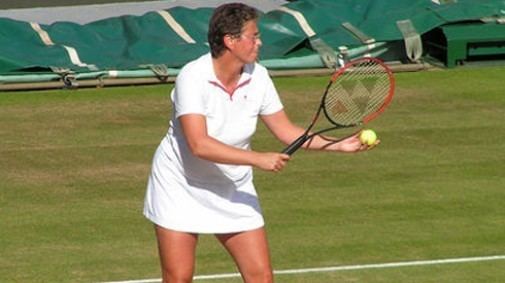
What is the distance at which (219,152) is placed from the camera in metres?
8.91

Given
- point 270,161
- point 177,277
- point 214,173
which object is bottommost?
Answer: point 177,277

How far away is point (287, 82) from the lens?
19.3m

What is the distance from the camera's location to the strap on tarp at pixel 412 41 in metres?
20.0

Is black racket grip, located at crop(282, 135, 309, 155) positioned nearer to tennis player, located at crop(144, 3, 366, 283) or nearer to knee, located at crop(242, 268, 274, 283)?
tennis player, located at crop(144, 3, 366, 283)

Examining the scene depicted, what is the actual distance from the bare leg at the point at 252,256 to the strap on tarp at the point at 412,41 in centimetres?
1098

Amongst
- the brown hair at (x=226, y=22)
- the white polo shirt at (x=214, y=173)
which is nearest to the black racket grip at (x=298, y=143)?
the white polo shirt at (x=214, y=173)

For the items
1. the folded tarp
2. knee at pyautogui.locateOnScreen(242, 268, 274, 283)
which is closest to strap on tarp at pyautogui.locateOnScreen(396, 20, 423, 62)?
the folded tarp

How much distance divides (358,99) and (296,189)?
370cm

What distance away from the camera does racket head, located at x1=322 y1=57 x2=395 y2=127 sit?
10188 millimetres

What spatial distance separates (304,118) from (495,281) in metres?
5.83

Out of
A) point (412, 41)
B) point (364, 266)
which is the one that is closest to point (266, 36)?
point (412, 41)

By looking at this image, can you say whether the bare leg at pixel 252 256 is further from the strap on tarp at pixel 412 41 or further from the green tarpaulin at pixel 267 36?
the strap on tarp at pixel 412 41

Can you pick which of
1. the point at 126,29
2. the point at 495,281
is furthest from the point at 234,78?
the point at 126,29

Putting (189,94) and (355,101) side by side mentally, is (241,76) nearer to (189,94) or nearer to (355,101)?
(189,94)
